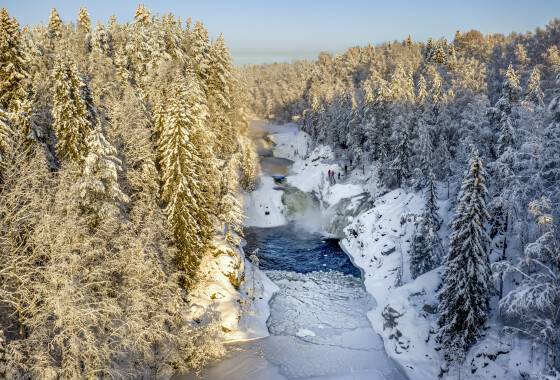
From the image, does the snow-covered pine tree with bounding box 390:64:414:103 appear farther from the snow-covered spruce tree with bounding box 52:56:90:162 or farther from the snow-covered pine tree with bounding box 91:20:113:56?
the snow-covered pine tree with bounding box 91:20:113:56

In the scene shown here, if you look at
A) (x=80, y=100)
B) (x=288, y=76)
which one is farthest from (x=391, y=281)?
(x=288, y=76)

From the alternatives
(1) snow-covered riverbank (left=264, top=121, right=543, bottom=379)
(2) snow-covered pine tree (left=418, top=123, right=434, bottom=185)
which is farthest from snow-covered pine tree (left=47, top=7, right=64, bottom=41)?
(2) snow-covered pine tree (left=418, top=123, right=434, bottom=185)

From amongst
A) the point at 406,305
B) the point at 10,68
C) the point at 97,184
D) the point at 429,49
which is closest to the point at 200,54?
the point at 10,68

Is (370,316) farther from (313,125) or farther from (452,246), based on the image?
(313,125)

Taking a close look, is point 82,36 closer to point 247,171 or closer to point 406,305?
point 247,171

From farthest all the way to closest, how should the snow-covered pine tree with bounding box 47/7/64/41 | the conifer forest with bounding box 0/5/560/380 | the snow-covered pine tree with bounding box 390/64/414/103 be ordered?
the snow-covered pine tree with bounding box 47/7/64/41 < the snow-covered pine tree with bounding box 390/64/414/103 < the conifer forest with bounding box 0/5/560/380

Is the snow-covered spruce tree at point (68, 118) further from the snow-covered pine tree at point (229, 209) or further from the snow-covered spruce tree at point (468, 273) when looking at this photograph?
the snow-covered spruce tree at point (468, 273)

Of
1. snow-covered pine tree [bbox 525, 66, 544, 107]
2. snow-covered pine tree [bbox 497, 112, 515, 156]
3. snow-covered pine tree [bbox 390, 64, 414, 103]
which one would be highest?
snow-covered pine tree [bbox 390, 64, 414, 103]
